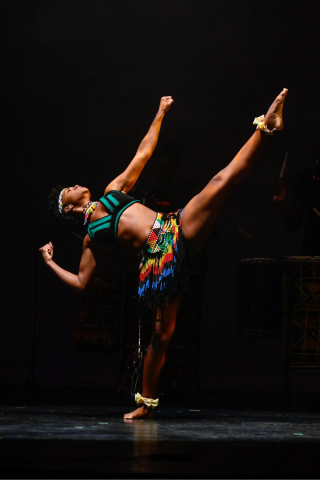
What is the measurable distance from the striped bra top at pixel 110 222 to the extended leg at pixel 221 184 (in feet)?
1.10

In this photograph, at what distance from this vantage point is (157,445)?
2254 millimetres

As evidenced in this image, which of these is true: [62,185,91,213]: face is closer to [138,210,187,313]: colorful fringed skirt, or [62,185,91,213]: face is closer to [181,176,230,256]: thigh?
[138,210,187,313]: colorful fringed skirt

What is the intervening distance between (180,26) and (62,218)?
10.2 ft

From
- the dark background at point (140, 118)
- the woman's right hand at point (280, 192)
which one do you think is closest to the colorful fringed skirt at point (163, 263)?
the woman's right hand at point (280, 192)

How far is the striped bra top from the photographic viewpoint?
3295mm

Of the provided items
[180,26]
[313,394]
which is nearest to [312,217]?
[313,394]

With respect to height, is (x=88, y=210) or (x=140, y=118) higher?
(x=140, y=118)

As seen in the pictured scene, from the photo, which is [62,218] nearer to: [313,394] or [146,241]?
[146,241]

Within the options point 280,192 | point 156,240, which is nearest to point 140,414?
point 156,240

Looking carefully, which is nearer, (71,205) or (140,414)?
(140,414)

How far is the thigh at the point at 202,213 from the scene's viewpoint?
3045 mm

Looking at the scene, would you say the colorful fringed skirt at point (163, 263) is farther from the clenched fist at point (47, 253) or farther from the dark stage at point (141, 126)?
the dark stage at point (141, 126)

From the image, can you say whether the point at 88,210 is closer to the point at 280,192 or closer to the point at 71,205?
the point at 71,205

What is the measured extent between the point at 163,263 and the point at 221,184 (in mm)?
493
